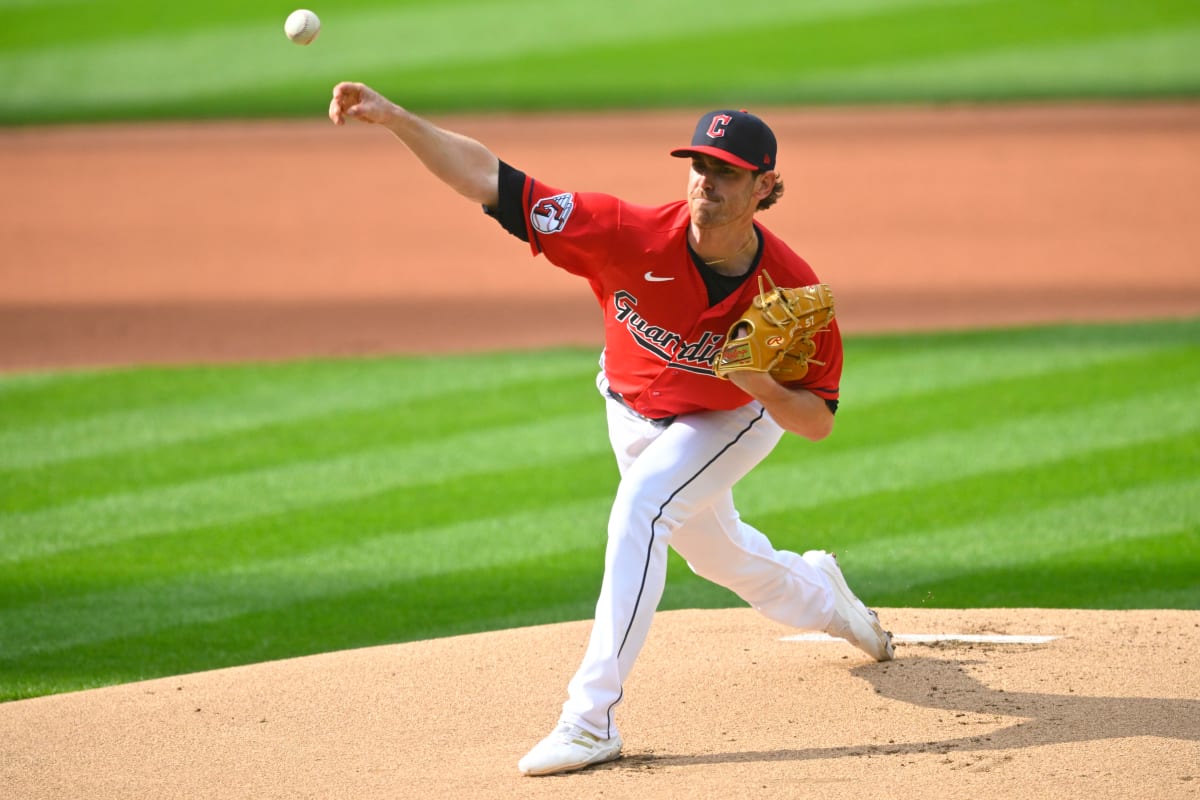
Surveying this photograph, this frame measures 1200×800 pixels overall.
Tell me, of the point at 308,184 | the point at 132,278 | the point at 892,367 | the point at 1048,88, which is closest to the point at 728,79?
the point at 1048,88

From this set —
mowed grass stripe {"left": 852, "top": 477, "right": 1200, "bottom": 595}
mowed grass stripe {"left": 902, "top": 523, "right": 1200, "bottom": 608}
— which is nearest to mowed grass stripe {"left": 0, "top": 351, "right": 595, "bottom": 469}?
mowed grass stripe {"left": 852, "top": 477, "right": 1200, "bottom": 595}

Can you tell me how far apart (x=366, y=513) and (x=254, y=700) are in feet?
7.99

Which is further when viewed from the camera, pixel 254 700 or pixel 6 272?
pixel 6 272

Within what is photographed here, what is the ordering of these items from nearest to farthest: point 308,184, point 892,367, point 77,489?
point 77,489
point 892,367
point 308,184

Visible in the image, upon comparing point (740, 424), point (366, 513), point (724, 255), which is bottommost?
point (366, 513)

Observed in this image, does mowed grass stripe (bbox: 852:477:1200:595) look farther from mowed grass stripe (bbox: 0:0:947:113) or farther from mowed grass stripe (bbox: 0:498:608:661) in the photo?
mowed grass stripe (bbox: 0:0:947:113)

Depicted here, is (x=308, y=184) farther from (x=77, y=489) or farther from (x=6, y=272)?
(x=77, y=489)

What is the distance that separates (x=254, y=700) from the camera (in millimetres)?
4996

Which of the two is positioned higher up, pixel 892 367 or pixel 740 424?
pixel 740 424

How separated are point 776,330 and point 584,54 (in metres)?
18.7

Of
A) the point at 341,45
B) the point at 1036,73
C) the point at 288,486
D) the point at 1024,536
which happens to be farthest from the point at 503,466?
the point at 341,45

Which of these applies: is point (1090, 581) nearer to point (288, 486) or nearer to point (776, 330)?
point (776, 330)

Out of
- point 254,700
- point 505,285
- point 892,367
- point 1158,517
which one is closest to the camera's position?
point 254,700

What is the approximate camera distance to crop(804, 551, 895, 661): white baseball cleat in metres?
5.08
